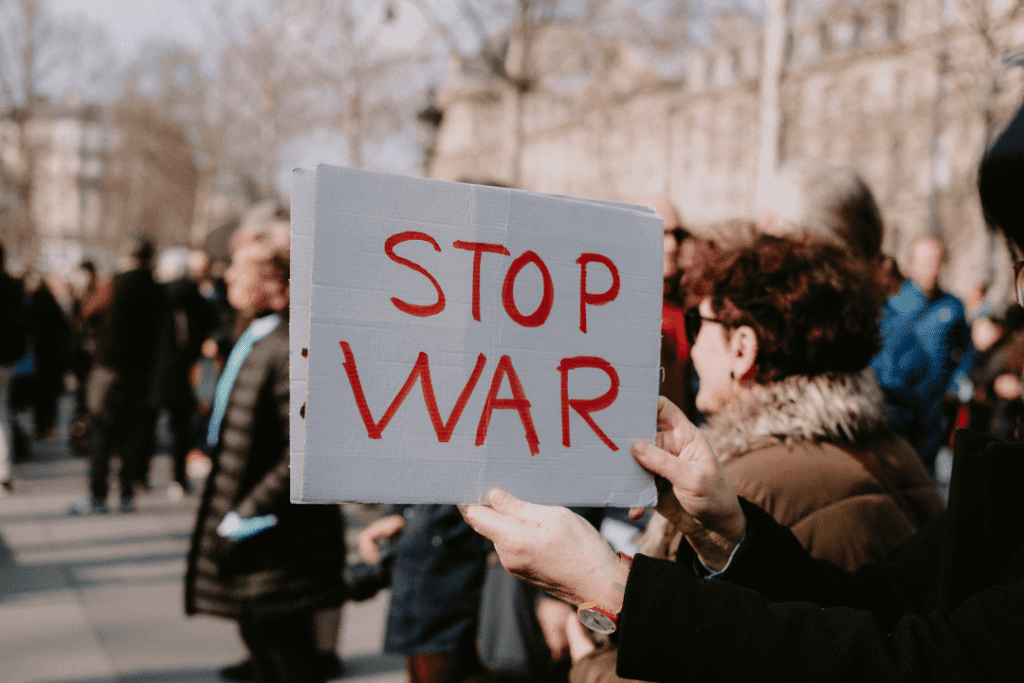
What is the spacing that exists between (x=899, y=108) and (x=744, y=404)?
2675 centimetres

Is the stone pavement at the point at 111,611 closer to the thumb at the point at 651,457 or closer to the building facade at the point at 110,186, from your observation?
the building facade at the point at 110,186

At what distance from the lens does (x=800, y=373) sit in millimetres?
2002

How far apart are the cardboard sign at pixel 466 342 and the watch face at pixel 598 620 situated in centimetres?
16

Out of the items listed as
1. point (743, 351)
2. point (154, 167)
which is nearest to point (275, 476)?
point (743, 351)

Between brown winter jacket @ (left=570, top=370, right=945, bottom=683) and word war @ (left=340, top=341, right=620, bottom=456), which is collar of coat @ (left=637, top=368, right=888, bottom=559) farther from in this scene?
word war @ (left=340, top=341, right=620, bottom=456)

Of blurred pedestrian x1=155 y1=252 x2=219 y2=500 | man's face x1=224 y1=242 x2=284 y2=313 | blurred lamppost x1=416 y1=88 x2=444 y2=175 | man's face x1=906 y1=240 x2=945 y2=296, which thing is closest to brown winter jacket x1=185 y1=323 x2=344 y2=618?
man's face x1=224 y1=242 x2=284 y2=313

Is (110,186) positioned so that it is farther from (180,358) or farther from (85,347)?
(180,358)

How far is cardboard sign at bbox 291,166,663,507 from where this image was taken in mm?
1226

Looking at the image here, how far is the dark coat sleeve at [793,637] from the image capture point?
3.54 ft

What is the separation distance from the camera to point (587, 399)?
1.35 m

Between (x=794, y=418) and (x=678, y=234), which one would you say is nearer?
(x=794, y=418)

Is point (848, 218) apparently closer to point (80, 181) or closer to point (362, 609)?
point (362, 609)

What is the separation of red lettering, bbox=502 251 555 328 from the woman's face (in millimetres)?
798

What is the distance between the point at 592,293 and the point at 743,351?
2.45 ft
